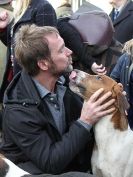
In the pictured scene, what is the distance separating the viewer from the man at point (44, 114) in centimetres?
352

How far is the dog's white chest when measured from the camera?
3.64 m

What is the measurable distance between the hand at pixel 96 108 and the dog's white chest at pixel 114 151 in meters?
0.05

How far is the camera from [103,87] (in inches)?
146

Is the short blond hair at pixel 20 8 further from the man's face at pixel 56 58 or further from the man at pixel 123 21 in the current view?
the man at pixel 123 21

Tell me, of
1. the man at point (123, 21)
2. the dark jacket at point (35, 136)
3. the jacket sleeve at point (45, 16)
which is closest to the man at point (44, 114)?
the dark jacket at point (35, 136)

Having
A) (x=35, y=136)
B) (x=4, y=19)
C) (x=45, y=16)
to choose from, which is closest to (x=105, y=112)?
(x=35, y=136)

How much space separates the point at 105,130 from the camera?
3664mm

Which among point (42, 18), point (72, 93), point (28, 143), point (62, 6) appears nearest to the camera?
point (28, 143)

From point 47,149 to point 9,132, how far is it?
0.28m

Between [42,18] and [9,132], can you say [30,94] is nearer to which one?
[9,132]

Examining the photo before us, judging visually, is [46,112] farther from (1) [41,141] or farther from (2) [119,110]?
(2) [119,110]

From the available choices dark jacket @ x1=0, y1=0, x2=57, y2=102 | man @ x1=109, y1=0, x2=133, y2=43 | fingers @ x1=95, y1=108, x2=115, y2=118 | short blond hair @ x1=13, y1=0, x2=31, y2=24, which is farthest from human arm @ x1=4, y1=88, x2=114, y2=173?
man @ x1=109, y1=0, x2=133, y2=43

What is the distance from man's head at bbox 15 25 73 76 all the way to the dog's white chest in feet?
1.55

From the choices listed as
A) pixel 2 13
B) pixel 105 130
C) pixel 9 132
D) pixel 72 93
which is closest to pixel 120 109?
pixel 105 130
